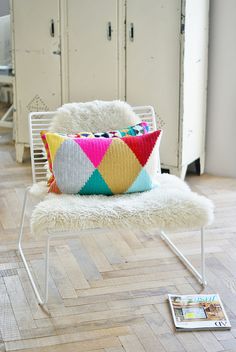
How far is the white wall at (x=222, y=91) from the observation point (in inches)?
160

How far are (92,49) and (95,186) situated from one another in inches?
60.8

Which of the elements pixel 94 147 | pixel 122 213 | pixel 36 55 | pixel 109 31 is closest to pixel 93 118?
pixel 94 147

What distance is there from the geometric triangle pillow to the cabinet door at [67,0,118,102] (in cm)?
135

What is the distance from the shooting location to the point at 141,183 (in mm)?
2836

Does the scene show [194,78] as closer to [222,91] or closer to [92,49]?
[222,91]

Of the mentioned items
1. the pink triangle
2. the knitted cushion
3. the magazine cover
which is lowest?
the magazine cover

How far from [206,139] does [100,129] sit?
54.2 inches

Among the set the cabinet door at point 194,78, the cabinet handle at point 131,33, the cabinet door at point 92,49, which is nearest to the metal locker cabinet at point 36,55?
the cabinet door at point 92,49

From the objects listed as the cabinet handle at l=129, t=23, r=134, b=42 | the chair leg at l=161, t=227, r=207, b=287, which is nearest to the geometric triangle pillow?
the chair leg at l=161, t=227, r=207, b=287

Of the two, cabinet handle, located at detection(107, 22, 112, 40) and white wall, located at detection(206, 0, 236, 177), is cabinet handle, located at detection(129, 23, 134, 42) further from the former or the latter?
white wall, located at detection(206, 0, 236, 177)

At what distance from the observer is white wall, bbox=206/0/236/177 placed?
406 centimetres

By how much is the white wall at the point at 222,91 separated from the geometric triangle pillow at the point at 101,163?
4.72ft

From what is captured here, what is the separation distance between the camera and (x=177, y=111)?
13.0ft

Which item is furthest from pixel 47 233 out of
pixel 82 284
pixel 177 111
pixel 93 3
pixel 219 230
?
pixel 93 3
